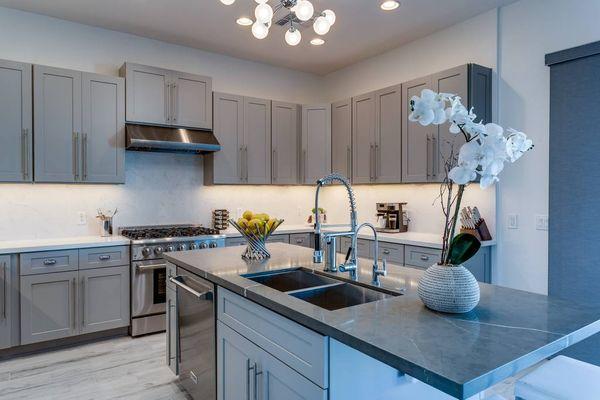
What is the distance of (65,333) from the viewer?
3381mm

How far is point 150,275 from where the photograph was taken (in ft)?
12.2

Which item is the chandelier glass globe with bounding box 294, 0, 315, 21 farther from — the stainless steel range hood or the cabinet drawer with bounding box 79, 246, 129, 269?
the cabinet drawer with bounding box 79, 246, 129, 269

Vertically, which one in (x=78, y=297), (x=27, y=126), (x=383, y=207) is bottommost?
(x=78, y=297)

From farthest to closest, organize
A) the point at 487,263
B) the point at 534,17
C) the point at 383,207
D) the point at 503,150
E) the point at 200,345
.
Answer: the point at 383,207, the point at 487,263, the point at 534,17, the point at 200,345, the point at 503,150

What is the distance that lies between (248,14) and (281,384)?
3.29m

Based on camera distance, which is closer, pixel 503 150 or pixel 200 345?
pixel 503 150

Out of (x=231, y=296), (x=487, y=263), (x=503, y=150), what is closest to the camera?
(x=503, y=150)

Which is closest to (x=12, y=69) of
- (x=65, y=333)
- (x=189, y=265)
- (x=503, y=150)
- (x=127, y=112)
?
(x=127, y=112)

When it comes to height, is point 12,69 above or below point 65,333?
above

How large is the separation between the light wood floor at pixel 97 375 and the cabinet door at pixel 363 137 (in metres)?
2.45

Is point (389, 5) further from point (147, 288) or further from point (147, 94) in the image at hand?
point (147, 288)

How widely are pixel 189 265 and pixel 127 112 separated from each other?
2.24 meters

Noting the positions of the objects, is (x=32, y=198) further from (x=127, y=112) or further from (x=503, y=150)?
(x=503, y=150)

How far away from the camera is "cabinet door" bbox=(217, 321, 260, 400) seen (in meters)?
1.73
